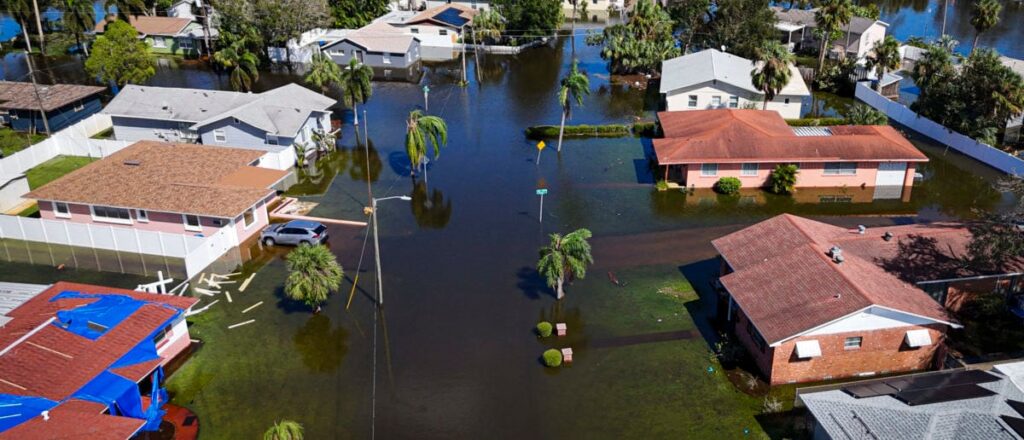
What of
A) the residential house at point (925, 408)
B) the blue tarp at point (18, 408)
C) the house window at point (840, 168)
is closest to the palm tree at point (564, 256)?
the residential house at point (925, 408)

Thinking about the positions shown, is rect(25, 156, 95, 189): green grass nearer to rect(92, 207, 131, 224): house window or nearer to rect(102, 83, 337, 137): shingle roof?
rect(102, 83, 337, 137): shingle roof

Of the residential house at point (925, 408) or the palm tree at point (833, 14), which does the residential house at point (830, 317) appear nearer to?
the residential house at point (925, 408)

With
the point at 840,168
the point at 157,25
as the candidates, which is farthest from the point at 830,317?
the point at 157,25

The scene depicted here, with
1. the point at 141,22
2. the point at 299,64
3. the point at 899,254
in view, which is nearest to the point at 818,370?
the point at 899,254

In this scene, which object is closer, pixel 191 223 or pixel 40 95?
pixel 191 223

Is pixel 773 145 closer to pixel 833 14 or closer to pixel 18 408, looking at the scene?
pixel 833 14

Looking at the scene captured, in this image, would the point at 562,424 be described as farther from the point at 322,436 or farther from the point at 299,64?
the point at 299,64
